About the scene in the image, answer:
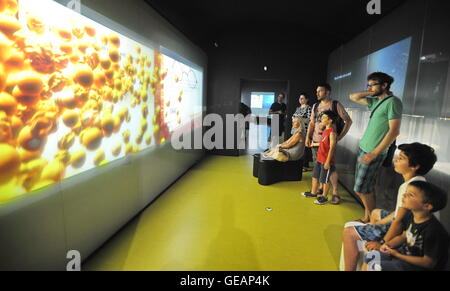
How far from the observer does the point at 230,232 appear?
2.75 m

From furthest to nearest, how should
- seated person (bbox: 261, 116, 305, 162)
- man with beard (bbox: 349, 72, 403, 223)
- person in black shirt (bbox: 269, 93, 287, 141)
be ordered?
person in black shirt (bbox: 269, 93, 287, 141), seated person (bbox: 261, 116, 305, 162), man with beard (bbox: 349, 72, 403, 223)

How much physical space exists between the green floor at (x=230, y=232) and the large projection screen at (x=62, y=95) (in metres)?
0.88

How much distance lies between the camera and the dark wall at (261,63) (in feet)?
20.3

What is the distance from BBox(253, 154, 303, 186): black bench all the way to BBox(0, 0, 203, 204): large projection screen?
2258 millimetres

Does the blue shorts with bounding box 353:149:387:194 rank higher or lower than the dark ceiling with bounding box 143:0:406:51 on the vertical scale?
lower

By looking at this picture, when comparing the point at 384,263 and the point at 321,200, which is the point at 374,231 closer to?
the point at 384,263

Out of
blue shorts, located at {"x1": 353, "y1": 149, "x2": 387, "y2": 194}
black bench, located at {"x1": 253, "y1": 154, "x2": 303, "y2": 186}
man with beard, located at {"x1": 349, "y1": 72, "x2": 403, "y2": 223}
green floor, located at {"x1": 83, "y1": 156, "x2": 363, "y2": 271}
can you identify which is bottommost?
green floor, located at {"x1": 83, "y1": 156, "x2": 363, "y2": 271}

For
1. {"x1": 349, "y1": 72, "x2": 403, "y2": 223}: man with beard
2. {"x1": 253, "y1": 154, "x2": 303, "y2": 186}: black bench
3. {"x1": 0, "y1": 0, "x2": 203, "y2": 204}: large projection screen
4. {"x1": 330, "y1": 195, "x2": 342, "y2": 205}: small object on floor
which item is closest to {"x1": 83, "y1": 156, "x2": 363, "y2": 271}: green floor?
{"x1": 330, "y1": 195, "x2": 342, "y2": 205}: small object on floor

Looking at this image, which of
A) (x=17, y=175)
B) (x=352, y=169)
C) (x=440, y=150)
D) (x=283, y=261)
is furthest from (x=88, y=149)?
(x=352, y=169)

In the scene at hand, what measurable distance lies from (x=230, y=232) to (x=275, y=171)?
204 centimetres

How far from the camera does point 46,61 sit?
1690mm

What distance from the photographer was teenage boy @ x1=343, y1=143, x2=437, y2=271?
5.30 ft

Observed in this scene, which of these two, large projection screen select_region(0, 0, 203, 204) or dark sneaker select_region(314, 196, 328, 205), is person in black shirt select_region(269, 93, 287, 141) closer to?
dark sneaker select_region(314, 196, 328, 205)
